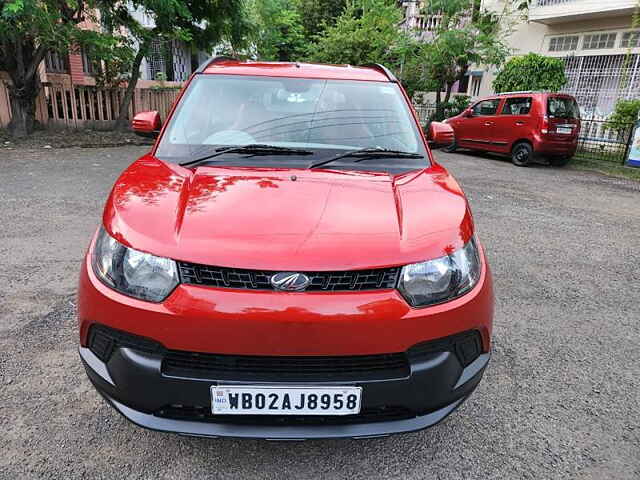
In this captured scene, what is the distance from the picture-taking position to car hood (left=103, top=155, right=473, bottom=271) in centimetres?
164

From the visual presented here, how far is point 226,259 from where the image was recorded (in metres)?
1.60

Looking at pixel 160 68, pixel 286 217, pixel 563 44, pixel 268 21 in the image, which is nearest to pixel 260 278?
pixel 286 217

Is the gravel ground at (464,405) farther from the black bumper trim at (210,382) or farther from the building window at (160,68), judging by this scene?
the building window at (160,68)

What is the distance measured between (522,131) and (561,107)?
94 cm

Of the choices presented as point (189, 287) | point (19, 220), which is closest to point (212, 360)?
point (189, 287)

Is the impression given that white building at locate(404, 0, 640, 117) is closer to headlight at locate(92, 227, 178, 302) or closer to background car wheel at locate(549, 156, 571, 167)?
background car wheel at locate(549, 156, 571, 167)

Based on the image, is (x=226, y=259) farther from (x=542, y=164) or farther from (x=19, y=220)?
(x=542, y=164)

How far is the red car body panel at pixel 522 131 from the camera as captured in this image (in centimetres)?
1034

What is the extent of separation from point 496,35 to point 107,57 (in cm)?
1265

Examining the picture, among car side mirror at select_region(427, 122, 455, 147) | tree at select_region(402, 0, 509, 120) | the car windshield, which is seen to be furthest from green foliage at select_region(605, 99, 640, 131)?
the car windshield

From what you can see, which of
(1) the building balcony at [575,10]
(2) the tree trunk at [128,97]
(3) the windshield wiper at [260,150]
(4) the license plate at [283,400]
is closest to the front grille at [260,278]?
(4) the license plate at [283,400]

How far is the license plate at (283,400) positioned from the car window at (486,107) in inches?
452

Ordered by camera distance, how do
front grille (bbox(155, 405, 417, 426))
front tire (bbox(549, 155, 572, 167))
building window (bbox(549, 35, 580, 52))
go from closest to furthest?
front grille (bbox(155, 405, 417, 426)) → front tire (bbox(549, 155, 572, 167)) → building window (bbox(549, 35, 580, 52))

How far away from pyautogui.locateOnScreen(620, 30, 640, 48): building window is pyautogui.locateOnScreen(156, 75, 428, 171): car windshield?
14.3 m
